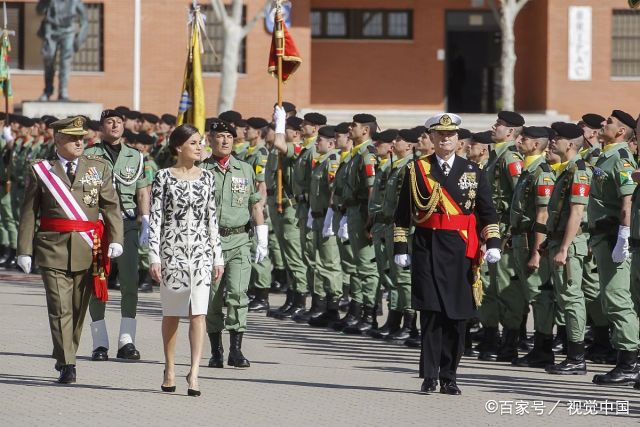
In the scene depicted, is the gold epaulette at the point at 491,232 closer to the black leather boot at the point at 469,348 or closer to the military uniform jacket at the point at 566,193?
the military uniform jacket at the point at 566,193

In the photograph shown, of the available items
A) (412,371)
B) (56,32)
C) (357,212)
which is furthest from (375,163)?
(56,32)

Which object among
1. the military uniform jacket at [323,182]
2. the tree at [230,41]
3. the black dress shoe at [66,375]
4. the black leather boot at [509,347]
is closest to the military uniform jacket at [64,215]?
the black dress shoe at [66,375]

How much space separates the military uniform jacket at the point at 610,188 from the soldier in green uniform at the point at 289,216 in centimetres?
596

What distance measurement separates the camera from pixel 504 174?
14.4 meters

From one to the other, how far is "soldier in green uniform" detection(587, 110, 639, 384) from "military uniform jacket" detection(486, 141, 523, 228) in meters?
1.49

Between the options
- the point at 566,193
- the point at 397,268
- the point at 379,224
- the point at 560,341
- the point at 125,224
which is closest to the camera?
the point at 566,193

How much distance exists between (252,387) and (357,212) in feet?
16.0

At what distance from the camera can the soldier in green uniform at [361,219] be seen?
16.4m

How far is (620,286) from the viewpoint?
12.5 m

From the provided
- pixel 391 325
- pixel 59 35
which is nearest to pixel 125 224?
pixel 391 325

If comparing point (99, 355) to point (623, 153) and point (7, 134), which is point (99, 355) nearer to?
point (623, 153)

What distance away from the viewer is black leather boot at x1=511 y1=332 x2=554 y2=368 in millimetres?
13656

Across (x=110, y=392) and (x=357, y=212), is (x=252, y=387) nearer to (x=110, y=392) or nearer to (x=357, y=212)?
(x=110, y=392)

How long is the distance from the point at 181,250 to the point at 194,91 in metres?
7.73
